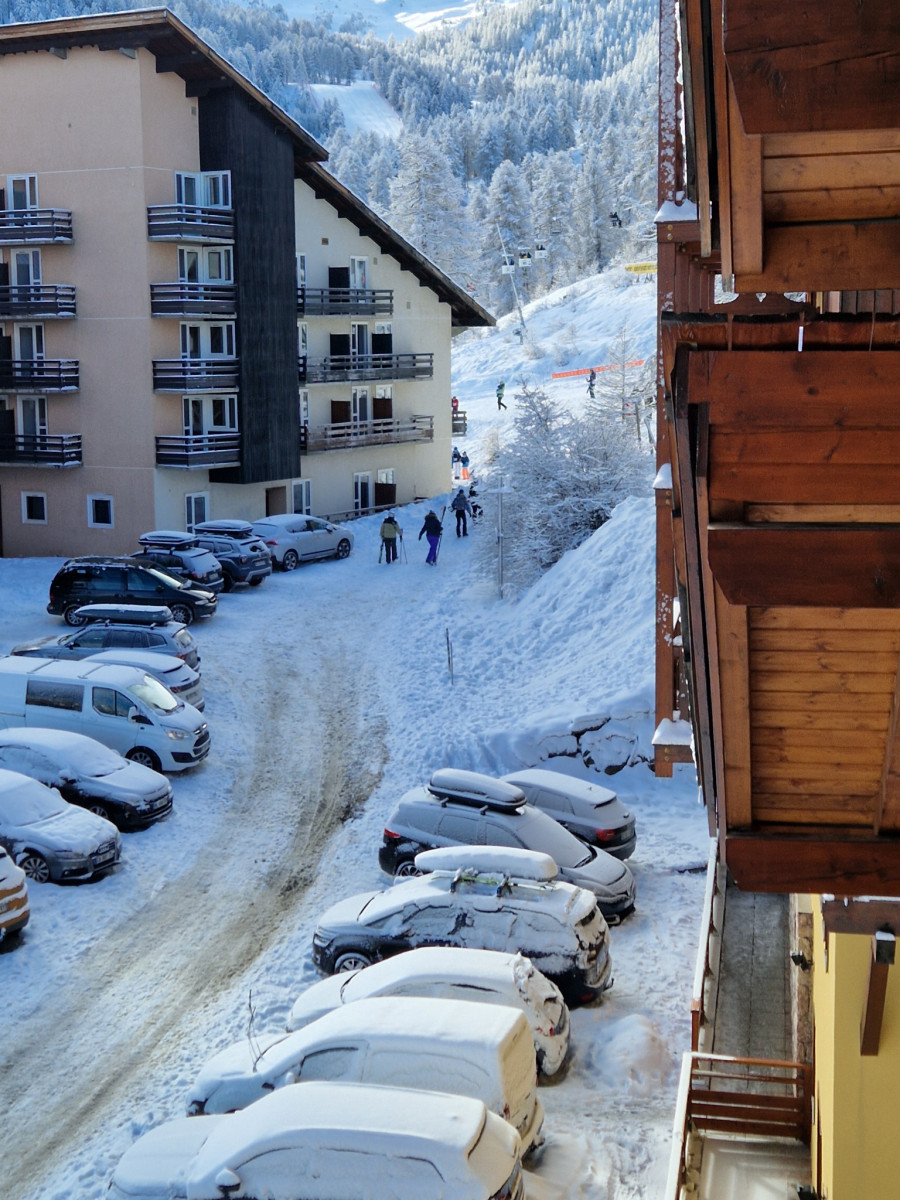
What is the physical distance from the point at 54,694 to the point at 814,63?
21.1 metres

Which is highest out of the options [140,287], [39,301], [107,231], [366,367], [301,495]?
[107,231]

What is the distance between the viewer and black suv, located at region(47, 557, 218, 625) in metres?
30.8

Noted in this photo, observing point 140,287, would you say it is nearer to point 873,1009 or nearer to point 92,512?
point 92,512

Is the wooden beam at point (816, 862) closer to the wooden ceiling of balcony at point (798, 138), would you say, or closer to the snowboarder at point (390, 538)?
the wooden ceiling of balcony at point (798, 138)

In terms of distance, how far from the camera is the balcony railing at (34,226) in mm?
39750

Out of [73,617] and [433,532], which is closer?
[73,617]

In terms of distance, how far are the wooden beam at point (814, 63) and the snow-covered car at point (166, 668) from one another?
2128cm

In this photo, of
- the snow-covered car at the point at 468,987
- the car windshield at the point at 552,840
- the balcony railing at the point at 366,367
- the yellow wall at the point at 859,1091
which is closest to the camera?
the yellow wall at the point at 859,1091

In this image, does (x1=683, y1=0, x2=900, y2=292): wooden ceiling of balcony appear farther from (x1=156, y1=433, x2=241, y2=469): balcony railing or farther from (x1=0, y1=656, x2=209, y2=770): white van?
(x1=156, y1=433, x2=241, y2=469): balcony railing

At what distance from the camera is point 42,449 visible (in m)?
40.8

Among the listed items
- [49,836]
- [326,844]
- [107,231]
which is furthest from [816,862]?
[107,231]

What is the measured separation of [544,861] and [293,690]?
12319mm

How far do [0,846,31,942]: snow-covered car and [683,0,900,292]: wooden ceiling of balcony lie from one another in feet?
47.1

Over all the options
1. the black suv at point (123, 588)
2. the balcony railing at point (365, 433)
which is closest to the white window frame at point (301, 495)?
the balcony railing at point (365, 433)
